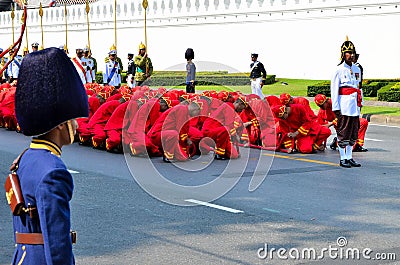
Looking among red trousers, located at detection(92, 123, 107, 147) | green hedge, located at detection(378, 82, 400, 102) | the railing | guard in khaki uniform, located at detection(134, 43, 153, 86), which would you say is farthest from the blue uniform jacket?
the railing

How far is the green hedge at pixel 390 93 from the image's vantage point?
22.9 m

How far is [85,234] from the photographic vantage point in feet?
24.7

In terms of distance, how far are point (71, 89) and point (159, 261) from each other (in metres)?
3.28

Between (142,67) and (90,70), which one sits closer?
(142,67)

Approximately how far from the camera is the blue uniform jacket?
10.8ft

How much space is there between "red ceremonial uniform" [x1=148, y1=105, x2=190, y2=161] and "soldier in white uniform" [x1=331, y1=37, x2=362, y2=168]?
7.50 ft

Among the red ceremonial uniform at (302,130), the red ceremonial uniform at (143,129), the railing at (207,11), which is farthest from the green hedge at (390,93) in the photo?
the red ceremonial uniform at (143,129)

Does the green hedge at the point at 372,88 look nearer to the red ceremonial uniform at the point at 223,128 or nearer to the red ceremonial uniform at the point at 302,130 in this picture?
the red ceremonial uniform at the point at 302,130

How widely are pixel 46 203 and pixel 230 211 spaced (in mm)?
5377

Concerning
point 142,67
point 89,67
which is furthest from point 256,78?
point 89,67

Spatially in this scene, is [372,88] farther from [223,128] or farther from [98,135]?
[223,128]

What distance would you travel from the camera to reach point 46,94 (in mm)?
3467

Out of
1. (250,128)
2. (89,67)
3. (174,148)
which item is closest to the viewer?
(174,148)

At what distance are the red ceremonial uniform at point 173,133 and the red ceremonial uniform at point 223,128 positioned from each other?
42 centimetres
